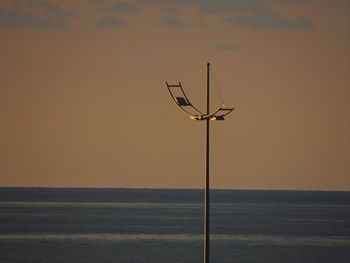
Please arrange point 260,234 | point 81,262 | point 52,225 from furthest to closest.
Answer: point 52,225 → point 260,234 → point 81,262

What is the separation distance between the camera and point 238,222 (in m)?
166

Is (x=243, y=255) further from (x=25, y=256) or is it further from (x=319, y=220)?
(x=319, y=220)

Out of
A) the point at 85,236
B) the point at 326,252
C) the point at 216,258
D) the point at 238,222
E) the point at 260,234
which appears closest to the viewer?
the point at 216,258

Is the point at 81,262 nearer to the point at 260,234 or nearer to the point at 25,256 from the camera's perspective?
the point at 25,256

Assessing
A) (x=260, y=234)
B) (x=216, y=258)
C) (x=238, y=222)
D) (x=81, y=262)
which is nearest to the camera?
(x=81, y=262)

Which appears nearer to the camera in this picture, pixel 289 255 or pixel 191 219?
pixel 289 255

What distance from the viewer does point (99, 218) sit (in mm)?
173000

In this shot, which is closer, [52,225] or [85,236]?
[85,236]

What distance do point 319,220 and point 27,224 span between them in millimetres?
49166

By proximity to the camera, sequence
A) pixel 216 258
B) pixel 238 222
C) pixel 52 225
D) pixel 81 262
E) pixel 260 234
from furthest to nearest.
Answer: pixel 238 222, pixel 52 225, pixel 260 234, pixel 216 258, pixel 81 262

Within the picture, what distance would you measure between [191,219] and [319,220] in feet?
67.5

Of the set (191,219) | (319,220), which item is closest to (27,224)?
(191,219)

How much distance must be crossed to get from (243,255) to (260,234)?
33660 millimetres

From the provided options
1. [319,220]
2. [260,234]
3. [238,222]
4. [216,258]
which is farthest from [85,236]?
[319,220]
